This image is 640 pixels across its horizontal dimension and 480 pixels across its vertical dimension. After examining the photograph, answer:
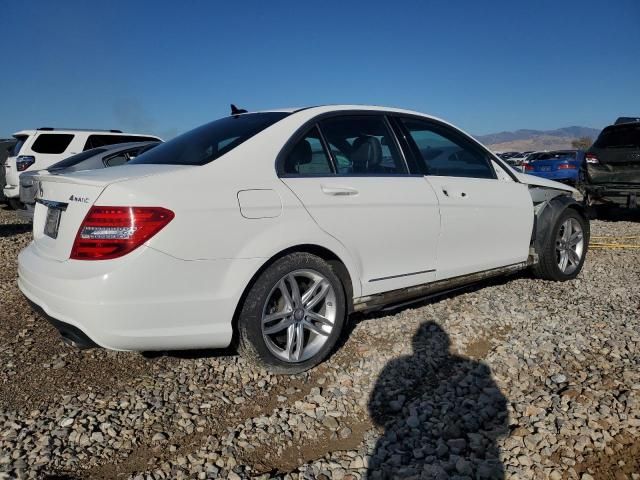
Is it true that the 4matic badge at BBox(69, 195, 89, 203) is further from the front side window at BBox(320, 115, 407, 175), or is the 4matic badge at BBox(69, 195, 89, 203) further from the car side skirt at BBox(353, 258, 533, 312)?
the car side skirt at BBox(353, 258, 533, 312)

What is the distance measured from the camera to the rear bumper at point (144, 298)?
241 cm

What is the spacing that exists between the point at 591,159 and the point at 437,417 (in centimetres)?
832

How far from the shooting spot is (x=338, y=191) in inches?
121

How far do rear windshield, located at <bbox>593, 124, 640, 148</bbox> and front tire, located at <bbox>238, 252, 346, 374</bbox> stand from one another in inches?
312

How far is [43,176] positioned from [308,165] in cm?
159

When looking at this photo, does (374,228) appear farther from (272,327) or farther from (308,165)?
(272,327)

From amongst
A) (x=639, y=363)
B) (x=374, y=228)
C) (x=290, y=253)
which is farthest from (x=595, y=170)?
(x=290, y=253)

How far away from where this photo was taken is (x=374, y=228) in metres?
3.21

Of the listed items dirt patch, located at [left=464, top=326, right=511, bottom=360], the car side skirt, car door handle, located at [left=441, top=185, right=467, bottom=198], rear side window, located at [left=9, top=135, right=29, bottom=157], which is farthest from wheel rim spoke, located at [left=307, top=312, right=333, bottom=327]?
rear side window, located at [left=9, top=135, right=29, bottom=157]

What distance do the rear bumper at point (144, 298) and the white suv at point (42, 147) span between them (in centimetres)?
784

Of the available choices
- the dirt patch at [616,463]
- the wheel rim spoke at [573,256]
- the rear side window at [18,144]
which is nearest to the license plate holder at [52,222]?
the dirt patch at [616,463]

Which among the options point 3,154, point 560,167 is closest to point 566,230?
point 3,154

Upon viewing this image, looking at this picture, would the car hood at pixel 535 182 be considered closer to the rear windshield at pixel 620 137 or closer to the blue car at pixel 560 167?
the rear windshield at pixel 620 137

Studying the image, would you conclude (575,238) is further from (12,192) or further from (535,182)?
(12,192)
